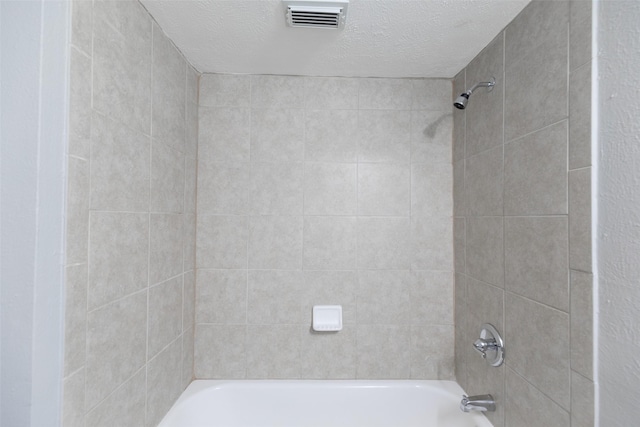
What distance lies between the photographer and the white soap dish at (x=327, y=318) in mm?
1578

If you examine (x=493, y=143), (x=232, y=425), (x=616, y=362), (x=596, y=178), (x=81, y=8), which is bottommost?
(x=232, y=425)

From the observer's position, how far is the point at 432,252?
1.66m

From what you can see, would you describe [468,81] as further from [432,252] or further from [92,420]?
[92,420]

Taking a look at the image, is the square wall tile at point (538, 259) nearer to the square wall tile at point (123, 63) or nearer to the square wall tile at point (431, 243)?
the square wall tile at point (431, 243)

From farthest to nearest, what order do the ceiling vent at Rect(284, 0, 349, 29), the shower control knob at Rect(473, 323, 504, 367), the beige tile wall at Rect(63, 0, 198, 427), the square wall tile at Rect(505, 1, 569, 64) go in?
the shower control knob at Rect(473, 323, 504, 367), the ceiling vent at Rect(284, 0, 349, 29), the square wall tile at Rect(505, 1, 569, 64), the beige tile wall at Rect(63, 0, 198, 427)

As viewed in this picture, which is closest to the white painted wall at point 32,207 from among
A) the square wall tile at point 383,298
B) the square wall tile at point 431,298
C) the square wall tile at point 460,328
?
the square wall tile at point 383,298

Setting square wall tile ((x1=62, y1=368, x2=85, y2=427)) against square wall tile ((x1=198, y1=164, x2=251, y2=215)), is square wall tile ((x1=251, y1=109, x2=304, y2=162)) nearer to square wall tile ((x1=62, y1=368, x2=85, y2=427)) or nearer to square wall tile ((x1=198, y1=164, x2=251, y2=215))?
square wall tile ((x1=198, y1=164, x2=251, y2=215))

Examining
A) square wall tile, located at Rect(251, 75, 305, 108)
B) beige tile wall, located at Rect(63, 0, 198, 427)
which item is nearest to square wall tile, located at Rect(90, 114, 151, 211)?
beige tile wall, located at Rect(63, 0, 198, 427)

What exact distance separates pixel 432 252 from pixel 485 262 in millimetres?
334

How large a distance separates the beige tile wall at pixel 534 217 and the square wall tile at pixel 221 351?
1.16 meters

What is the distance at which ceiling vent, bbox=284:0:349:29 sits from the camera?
1.08m

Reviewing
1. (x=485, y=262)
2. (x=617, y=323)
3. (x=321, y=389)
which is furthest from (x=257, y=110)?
(x=617, y=323)

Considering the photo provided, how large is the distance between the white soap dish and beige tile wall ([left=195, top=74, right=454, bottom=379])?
1.4 inches

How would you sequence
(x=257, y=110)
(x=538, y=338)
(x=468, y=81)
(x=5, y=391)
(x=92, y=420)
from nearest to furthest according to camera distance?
(x=5, y=391) → (x=92, y=420) → (x=538, y=338) → (x=468, y=81) → (x=257, y=110)
